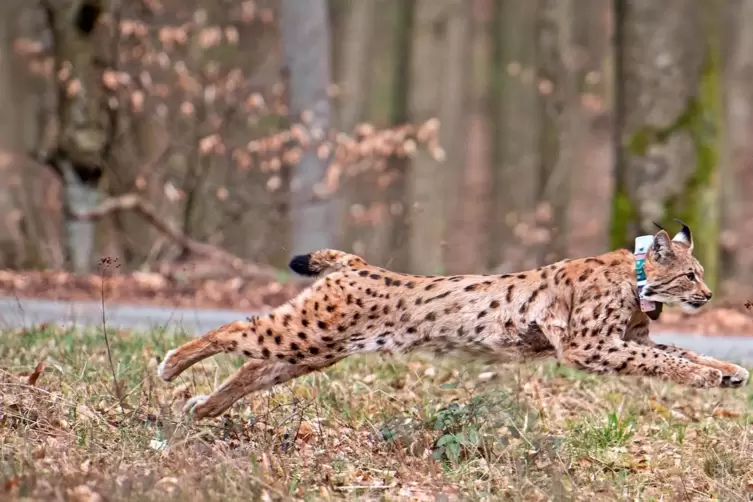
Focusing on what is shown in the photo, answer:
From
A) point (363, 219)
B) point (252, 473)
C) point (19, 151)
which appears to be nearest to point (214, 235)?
point (363, 219)

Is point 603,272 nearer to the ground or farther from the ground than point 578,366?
farther from the ground

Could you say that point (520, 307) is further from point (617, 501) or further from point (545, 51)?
point (545, 51)

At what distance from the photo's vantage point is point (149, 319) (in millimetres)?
10531

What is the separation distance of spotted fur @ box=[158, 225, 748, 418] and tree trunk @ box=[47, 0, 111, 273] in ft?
30.8

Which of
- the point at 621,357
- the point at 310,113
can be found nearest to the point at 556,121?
the point at 310,113

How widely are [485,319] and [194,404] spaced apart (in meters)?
1.87

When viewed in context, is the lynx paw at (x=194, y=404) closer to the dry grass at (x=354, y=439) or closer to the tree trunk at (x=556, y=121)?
the dry grass at (x=354, y=439)

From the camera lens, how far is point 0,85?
2459 centimetres

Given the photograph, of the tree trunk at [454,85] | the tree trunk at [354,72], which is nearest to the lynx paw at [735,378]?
the tree trunk at [454,85]

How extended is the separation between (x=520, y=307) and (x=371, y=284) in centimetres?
90

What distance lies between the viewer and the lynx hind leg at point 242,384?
7078mm

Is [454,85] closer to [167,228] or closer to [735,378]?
[167,228]

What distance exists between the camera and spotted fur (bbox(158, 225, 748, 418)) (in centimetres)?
677

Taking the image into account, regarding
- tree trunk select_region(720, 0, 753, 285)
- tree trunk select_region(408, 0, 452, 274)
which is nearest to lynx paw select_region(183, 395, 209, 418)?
tree trunk select_region(408, 0, 452, 274)
